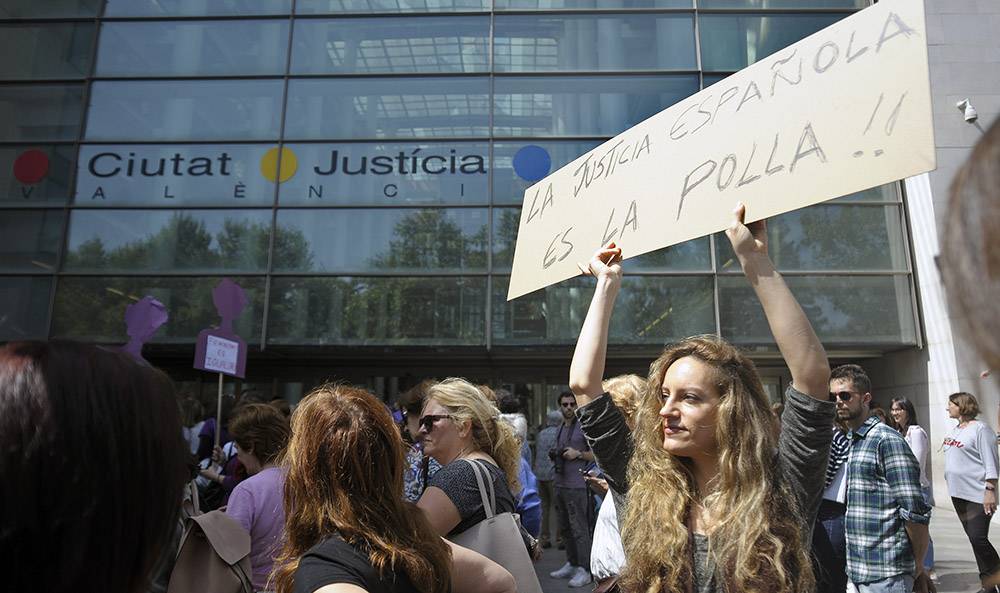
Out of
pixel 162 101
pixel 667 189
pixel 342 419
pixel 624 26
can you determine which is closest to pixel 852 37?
pixel 667 189

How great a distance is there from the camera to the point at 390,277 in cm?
1172

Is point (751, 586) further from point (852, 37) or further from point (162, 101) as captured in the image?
point (162, 101)

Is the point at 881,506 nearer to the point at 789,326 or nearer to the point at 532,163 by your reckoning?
the point at 789,326

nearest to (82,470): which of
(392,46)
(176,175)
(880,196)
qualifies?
(176,175)

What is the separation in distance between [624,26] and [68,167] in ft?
34.5

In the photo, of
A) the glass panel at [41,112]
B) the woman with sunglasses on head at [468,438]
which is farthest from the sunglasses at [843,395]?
Result: the glass panel at [41,112]

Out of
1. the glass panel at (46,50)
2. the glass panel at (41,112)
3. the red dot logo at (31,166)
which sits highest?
the glass panel at (46,50)

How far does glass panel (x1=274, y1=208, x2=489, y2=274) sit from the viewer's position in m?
11.8

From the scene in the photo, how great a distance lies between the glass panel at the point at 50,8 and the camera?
13.1 metres

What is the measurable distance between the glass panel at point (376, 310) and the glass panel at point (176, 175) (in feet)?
6.23

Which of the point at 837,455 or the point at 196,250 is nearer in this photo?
the point at 837,455

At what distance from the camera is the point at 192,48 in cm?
1291

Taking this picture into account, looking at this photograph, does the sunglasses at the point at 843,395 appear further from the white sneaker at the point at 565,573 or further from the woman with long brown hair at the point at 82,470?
the white sneaker at the point at 565,573

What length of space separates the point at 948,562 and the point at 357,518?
7.79 m
